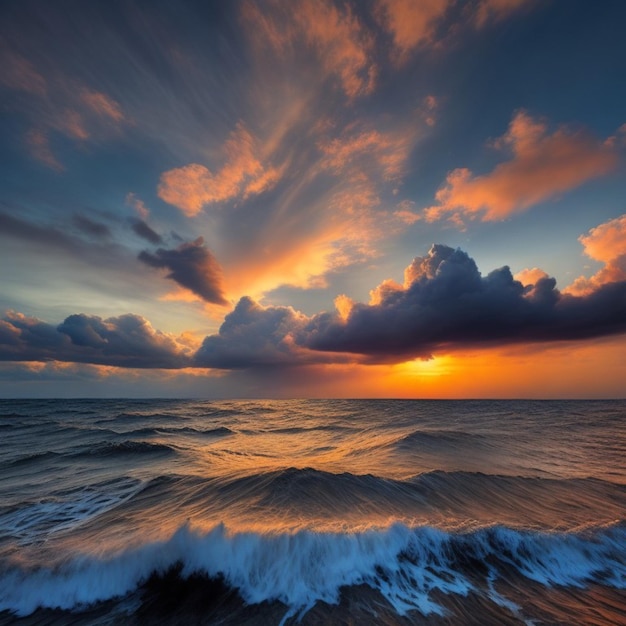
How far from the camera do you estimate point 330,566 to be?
6.13 m

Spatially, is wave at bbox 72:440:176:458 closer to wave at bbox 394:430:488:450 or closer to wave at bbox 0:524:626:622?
wave at bbox 0:524:626:622

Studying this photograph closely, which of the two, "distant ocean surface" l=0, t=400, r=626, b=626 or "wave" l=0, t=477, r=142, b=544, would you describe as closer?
"distant ocean surface" l=0, t=400, r=626, b=626

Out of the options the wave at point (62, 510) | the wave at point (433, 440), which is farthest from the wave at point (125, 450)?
the wave at point (433, 440)

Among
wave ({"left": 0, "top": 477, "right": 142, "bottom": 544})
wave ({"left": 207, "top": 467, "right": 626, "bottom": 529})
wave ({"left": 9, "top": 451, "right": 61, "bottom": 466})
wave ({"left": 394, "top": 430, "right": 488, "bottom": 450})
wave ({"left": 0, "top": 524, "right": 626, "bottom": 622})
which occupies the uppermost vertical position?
wave ({"left": 394, "top": 430, "right": 488, "bottom": 450})

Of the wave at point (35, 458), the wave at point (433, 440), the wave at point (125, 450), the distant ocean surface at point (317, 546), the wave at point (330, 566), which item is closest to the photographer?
the distant ocean surface at point (317, 546)

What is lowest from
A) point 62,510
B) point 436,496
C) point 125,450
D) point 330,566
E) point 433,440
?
point 62,510

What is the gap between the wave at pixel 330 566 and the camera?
A: 566 centimetres

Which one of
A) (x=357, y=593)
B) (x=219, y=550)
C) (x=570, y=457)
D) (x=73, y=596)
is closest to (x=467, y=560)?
(x=357, y=593)

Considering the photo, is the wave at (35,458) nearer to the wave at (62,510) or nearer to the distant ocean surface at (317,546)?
the distant ocean surface at (317,546)

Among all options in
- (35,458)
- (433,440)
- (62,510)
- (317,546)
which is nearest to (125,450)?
(35,458)

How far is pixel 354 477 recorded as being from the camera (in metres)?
11.4

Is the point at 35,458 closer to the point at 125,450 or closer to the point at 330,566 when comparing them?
the point at 125,450

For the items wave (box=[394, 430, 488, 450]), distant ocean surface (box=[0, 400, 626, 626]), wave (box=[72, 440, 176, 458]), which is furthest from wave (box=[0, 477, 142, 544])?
wave (box=[394, 430, 488, 450])

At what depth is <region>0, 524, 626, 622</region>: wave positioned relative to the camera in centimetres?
566
